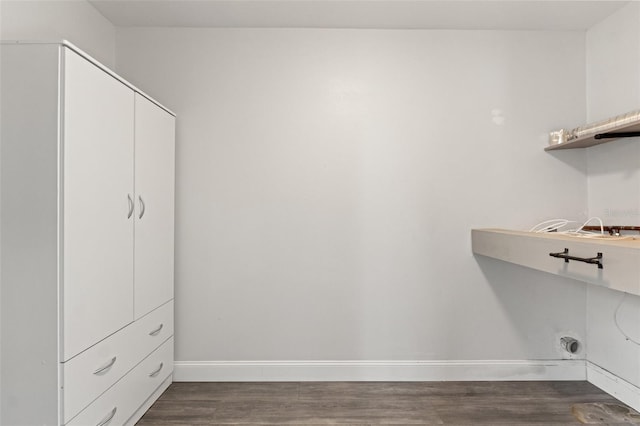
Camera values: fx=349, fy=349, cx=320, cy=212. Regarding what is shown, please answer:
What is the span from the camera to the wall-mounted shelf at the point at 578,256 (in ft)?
4.22

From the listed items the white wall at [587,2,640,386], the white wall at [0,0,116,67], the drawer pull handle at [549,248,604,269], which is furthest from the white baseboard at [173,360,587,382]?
the white wall at [0,0,116,67]

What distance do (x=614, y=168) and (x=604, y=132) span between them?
40cm

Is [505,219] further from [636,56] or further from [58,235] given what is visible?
[58,235]

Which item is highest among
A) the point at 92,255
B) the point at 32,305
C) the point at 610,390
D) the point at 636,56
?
the point at 636,56

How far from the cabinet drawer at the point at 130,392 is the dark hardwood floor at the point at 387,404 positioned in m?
0.13

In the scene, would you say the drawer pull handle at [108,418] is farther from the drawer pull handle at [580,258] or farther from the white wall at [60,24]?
the drawer pull handle at [580,258]

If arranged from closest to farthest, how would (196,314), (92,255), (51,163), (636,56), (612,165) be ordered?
1. (51,163)
2. (92,255)
3. (636,56)
4. (612,165)
5. (196,314)

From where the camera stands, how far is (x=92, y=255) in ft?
Result: 4.86

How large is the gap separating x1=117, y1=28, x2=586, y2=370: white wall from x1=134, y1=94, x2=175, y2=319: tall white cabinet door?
5.9 inches

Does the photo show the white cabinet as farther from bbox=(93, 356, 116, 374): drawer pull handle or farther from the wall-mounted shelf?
the wall-mounted shelf

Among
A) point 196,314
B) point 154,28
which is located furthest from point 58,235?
point 154,28

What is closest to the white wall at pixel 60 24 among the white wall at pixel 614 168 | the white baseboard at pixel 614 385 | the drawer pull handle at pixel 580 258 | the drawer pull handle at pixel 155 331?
the drawer pull handle at pixel 155 331

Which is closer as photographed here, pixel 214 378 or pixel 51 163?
pixel 51 163

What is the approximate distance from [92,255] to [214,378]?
1.29 m
